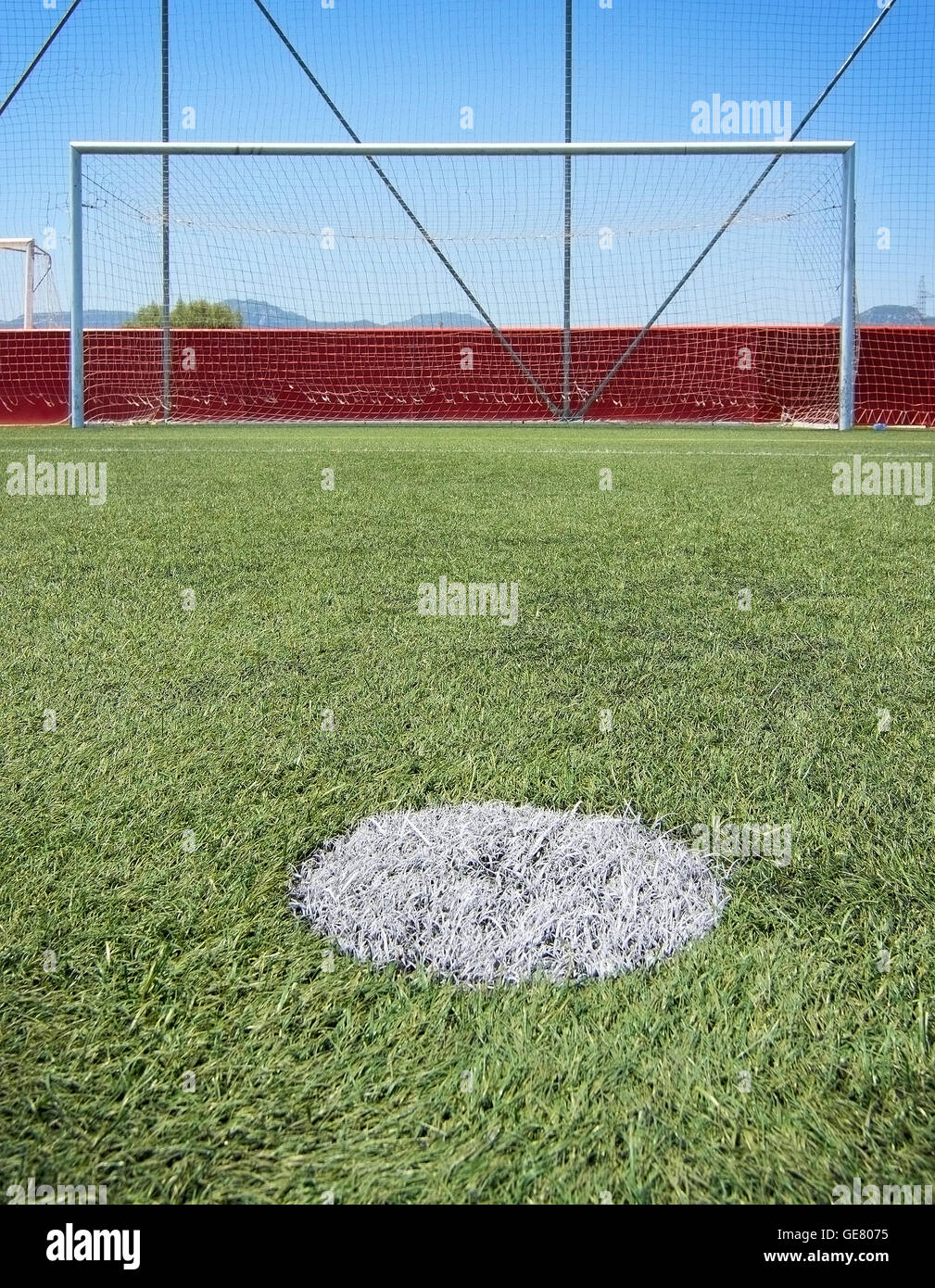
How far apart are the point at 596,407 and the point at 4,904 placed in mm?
17737

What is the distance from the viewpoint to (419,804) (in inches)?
93.0

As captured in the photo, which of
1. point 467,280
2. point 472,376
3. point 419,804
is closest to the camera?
point 419,804

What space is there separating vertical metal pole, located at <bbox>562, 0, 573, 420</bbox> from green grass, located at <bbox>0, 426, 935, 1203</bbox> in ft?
40.7

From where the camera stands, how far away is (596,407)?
61.7 ft

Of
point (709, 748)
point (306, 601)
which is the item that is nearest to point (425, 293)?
point (306, 601)

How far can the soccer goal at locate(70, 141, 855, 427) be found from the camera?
1455cm

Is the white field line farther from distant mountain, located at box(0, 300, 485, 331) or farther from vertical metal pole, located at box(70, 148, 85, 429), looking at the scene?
distant mountain, located at box(0, 300, 485, 331)

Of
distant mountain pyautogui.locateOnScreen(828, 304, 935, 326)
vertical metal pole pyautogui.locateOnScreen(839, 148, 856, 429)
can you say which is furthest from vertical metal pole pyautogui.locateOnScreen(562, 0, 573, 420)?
distant mountain pyautogui.locateOnScreen(828, 304, 935, 326)

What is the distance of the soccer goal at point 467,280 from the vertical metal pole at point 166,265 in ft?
0.14

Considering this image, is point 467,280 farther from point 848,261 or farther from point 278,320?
point 848,261

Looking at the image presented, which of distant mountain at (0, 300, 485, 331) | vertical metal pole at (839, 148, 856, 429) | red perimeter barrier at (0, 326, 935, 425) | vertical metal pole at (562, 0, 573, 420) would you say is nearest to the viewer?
vertical metal pole at (839, 148, 856, 429)

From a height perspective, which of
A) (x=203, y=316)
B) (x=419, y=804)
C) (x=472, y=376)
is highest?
(x=203, y=316)

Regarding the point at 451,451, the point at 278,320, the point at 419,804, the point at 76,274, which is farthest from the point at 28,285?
the point at 419,804

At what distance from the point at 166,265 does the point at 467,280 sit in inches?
182
